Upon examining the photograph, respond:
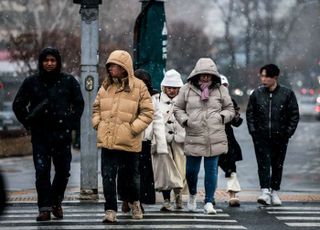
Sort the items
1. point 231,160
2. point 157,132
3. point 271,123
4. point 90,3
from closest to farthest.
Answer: point 157,132, point 271,123, point 231,160, point 90,3

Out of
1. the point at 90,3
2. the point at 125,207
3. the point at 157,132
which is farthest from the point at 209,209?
the point at 90,3

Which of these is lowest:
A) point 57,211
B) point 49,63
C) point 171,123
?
point 57,211

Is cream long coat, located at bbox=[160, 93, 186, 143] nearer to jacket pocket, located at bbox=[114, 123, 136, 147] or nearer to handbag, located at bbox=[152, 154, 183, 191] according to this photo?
handbag, located at bbox=[152, 154, 183, 191]

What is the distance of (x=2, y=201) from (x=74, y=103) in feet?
8.55

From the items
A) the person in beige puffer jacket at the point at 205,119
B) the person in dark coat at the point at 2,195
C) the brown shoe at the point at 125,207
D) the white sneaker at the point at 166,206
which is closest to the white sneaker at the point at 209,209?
the person in beige puffer jacket at the point at 205,119

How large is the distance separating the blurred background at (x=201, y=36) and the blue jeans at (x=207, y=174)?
30.4 metres

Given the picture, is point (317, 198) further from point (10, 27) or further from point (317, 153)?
point (10, 27)

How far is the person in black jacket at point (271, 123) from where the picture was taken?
14.8 m

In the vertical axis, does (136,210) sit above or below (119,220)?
above

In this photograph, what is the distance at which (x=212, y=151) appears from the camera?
13.7m

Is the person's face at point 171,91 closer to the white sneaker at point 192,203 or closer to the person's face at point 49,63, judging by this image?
the white sneaker at point 192,203

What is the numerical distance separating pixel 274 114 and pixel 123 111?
9.23ft

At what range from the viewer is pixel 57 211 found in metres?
13.0

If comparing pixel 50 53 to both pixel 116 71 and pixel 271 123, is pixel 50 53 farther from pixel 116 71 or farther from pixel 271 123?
pixel 271 123
